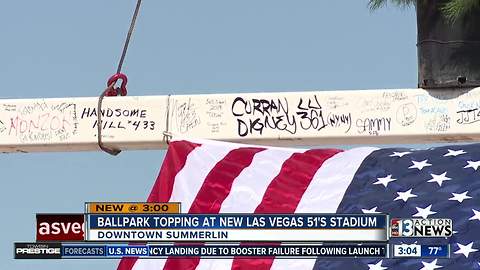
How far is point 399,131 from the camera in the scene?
683 inches

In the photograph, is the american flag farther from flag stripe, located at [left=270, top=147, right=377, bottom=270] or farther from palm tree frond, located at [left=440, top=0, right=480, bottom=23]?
palm tree frond, located at [left=440, top=0, right=480, bottom=23]

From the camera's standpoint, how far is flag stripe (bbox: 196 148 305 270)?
52.4 ft

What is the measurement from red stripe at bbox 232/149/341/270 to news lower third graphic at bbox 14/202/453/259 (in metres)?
0.77

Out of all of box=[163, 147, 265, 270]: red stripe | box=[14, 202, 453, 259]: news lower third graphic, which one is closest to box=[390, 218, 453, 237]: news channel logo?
box=[14, 202, 453, 259]: news lower third graphic

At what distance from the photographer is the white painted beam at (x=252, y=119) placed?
57.0ft

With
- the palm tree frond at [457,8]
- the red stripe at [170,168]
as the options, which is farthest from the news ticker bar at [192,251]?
the palm tree frond at [457,8]

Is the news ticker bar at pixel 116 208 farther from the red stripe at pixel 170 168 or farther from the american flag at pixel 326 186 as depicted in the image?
the red stripe at pixel 170 168

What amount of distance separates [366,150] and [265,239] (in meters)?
2.24

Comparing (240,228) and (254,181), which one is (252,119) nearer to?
(254,181)

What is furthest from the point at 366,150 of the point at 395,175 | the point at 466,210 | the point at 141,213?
the point at 141,213

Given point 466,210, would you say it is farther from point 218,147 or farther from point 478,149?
point 218,147

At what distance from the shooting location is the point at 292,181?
1631 cm

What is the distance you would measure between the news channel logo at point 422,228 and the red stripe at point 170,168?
114 inches

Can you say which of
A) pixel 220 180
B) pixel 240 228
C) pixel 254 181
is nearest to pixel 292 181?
pixel 254 181
